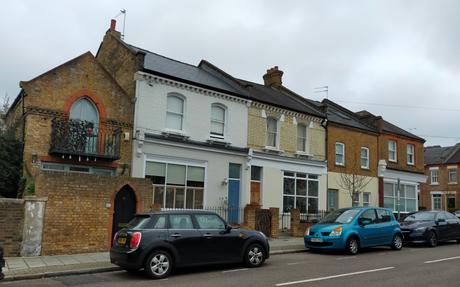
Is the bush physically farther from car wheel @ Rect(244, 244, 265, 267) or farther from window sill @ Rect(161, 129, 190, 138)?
car wheel @ Rect(244, 244, 265, 267)

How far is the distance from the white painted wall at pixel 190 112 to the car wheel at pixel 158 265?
8927 millimetres

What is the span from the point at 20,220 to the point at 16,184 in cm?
405

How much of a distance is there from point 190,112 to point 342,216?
27.7 ft

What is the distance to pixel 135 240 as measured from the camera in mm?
10602

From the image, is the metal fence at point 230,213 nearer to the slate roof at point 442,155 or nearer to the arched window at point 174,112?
the arched window at point 174,112

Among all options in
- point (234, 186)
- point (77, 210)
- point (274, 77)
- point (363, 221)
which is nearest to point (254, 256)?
point (363, 221)

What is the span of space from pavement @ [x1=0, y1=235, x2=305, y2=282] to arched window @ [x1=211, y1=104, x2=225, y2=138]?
8.95m

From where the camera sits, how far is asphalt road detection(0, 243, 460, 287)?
991 cm

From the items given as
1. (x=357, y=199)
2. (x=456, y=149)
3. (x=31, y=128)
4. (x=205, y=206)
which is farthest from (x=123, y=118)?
(x=456, y=149)

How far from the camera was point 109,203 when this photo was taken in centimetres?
1511

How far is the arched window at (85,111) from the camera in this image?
695 inches

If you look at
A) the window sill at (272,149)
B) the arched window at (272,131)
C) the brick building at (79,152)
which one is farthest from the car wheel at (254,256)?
the arched window at (272,131)

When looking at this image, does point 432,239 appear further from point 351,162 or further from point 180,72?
point 180,72

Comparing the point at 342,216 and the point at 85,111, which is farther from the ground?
the point at 85,111
